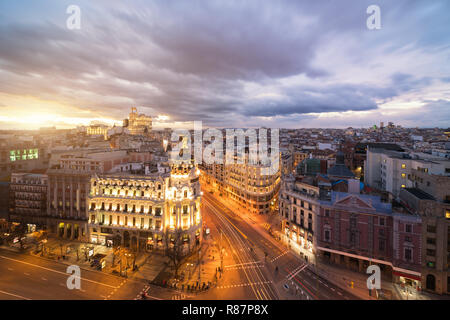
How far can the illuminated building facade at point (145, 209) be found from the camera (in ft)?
199

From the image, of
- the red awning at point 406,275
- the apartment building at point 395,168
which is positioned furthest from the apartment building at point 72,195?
the apartment building at point 395,168

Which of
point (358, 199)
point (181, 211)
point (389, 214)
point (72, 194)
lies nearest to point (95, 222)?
point (72, 194)

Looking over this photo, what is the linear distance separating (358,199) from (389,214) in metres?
6.73

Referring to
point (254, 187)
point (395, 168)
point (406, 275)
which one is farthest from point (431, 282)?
point (254, 187)

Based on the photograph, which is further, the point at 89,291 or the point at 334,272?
the point at 334,272

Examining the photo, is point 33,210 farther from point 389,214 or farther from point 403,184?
point 403,184

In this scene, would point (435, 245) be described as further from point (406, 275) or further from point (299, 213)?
point (299, 213)

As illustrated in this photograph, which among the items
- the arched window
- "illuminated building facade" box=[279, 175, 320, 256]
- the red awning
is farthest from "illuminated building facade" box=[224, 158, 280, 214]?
the arched window

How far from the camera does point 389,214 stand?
4966 cm

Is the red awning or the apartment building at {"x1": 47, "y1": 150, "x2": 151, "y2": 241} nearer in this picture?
the red awning

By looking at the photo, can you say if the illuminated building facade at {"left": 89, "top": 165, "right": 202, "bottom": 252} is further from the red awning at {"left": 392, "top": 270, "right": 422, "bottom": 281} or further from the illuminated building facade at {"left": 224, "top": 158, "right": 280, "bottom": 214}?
the red awning at {"left": 392, "top": 270, "right": 422, "bottom": 281}

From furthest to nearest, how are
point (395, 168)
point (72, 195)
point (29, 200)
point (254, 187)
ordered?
point (254, 187)
point (29, 200)
point (395, 168)
point (72, 195)

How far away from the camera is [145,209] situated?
6156 cm

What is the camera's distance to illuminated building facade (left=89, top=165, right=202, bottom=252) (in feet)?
199
